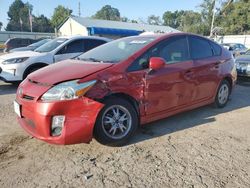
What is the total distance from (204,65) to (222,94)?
1104 mm

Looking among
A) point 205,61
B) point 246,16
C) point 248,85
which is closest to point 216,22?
point 246,16

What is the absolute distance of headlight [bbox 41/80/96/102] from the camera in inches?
126

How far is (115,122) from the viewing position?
143 inches

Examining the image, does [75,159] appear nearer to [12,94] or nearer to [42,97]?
[42,97]

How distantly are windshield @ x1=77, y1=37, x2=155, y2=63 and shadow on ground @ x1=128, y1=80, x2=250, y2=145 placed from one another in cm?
127

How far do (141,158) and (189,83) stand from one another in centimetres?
180

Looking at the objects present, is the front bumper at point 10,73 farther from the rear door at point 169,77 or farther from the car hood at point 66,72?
the rear door at point 169,77

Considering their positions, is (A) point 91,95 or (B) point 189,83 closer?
(A) point 91,95

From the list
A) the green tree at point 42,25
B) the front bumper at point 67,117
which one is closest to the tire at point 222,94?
the front bumper at point 67,117

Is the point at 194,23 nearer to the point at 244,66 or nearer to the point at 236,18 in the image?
the point at 236,18

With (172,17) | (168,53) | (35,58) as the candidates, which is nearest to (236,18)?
(172,17)

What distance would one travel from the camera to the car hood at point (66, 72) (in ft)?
11.1

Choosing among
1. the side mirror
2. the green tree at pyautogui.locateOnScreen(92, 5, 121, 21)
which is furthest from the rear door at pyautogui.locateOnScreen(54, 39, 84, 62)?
the green tree at pyautogui.locateOnScreen(92, 5, 121, 21)

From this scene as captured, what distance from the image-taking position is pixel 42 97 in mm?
3240
